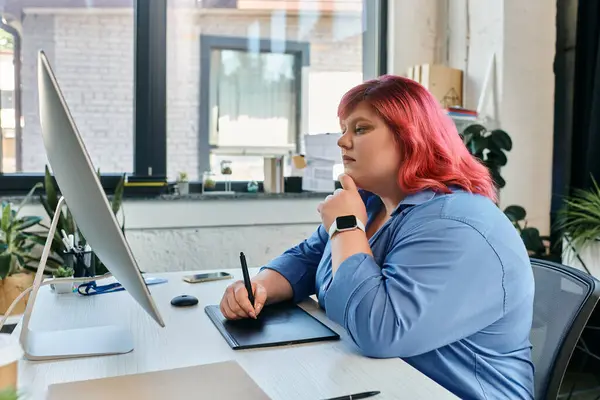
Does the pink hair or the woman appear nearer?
the woman

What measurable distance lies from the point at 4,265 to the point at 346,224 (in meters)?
1.40

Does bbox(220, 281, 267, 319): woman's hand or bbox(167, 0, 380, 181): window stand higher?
bbox(167, 0, 380, 181): window

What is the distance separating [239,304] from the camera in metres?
1.23

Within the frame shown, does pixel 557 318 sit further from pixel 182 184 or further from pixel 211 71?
pixel 211 71

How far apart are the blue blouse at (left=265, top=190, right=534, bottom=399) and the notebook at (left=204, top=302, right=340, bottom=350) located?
0.07 meters

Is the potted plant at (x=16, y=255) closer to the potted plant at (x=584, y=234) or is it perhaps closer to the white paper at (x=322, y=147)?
the white paper at (x=322, y=147)

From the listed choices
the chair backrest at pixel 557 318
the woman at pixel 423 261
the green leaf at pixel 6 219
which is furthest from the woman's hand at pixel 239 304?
the green leaf at pixel 6 219

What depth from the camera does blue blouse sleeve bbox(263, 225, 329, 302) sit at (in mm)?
1462

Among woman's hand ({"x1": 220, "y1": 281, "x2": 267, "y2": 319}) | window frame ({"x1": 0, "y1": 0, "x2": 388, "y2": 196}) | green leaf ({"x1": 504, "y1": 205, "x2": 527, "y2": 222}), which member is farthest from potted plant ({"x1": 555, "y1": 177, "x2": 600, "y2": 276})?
window frame ({"x1": 0, "y1": 0, "x2": 388, "y2": 196})

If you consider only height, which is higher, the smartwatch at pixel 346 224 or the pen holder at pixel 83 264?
the smartwatch at pixel 346 224

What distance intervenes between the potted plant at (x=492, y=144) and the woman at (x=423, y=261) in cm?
129

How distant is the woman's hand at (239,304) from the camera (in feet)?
4.03

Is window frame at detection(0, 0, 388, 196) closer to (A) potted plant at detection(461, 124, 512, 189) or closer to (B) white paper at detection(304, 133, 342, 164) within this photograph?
(B) white paper at detection(304, 133, 342, 164)

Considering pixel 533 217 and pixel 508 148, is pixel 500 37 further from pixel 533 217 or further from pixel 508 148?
pixel 533 217
